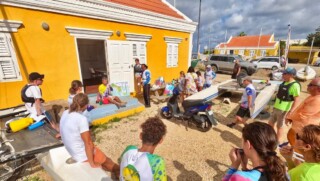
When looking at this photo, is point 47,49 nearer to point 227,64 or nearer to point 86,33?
point 86,33

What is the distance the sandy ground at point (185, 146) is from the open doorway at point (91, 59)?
21.1 ft

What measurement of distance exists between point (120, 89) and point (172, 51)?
4372 millimetres

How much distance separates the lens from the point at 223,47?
44188mm

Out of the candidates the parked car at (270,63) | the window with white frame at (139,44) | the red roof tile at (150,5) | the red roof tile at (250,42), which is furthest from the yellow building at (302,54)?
the window with white frame at (139,44)

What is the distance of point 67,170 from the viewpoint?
2.25m

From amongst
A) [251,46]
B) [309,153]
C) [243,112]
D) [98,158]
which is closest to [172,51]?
[243,112]

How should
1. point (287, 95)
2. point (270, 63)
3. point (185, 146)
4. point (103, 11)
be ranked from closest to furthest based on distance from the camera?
point (287, 95) → point (185, 146) → point (103, 11) → point (270, 63)

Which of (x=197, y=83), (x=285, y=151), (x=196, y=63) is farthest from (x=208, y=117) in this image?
(x=196, y=63)

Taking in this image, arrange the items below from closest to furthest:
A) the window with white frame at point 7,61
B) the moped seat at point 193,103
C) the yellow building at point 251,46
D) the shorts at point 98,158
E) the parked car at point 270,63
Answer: the shorts at point 98,158, the window with white frame at point 7,61, the moped seat at point 193,103, the parked car at point 270,63, the yellow building at point 251,46

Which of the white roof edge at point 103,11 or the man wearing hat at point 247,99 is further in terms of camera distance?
the white roof edge at point 103,11

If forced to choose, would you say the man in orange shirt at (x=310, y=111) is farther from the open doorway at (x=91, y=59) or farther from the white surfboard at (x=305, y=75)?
the white surfboard at (x=305, y=75)

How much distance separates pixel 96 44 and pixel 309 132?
12132 millimetres

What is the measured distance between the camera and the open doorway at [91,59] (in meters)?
10.8

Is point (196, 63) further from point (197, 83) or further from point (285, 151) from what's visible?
point (285, 151)
